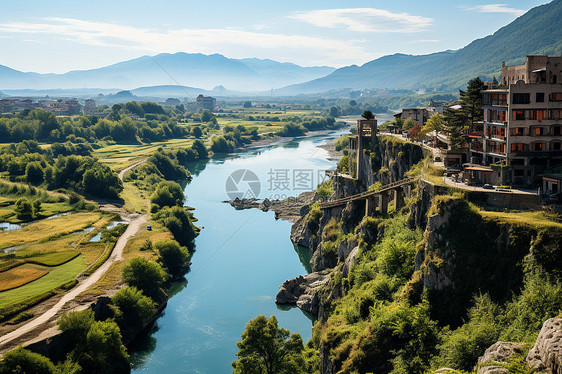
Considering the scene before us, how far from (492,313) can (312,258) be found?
102ft

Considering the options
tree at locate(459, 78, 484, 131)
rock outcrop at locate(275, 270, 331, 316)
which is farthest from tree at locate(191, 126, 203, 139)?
tree at locate(459, 78, 484, 131)

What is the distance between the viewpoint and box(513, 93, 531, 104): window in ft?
115

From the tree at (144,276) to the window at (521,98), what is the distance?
32735mm

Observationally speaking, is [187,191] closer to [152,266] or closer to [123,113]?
[152,266]

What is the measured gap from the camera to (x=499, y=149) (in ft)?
121

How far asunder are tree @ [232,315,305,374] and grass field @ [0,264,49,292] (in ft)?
79.5

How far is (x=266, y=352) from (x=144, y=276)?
65.7 ft

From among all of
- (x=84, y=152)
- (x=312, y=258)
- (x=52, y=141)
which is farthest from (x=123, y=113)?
(x=312, y=258)

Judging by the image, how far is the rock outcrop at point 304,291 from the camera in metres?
47.0

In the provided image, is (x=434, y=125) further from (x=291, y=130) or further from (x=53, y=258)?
(x=291, y=130)

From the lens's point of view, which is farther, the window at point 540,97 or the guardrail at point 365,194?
the guardrail at point 365,194

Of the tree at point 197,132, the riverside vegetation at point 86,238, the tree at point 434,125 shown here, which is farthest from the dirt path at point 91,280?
the tree at point 197,132

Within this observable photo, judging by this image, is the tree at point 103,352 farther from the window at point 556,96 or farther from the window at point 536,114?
the window at point 556,96

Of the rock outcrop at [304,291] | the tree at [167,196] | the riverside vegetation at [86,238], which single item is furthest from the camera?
the tree at [167,196]
